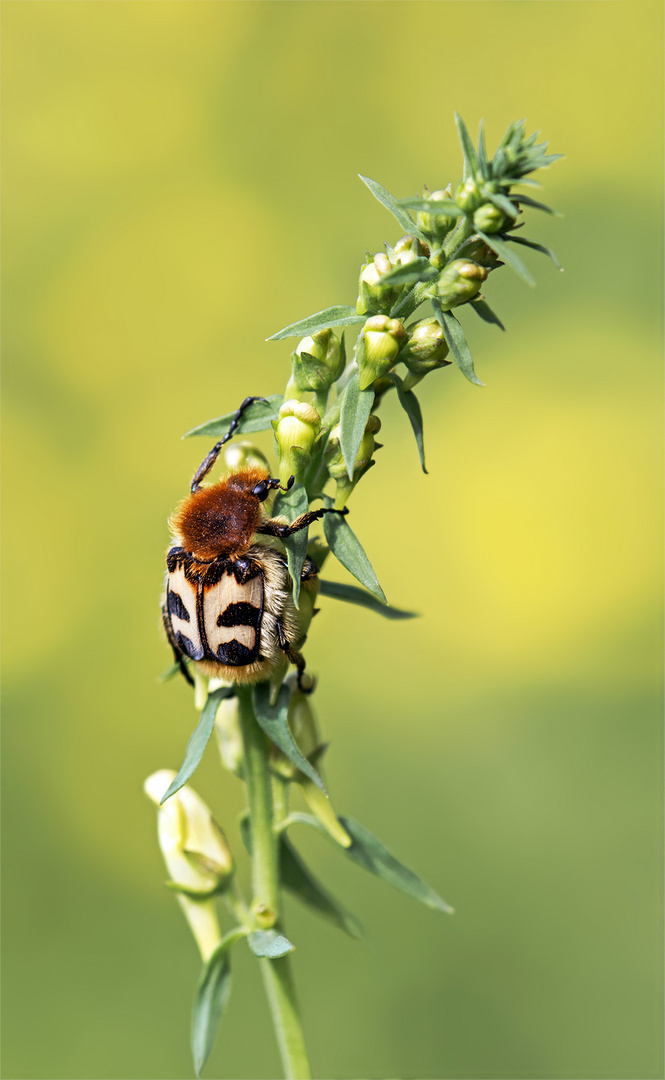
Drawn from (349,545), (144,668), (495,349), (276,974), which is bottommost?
(276,974)

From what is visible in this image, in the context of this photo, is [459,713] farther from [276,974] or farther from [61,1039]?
[276,974]

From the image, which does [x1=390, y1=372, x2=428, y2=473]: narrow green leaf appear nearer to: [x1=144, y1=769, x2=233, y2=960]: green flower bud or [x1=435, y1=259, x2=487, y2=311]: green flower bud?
[x1=435, y1=259, x2=487, y2=311]: green flower bud

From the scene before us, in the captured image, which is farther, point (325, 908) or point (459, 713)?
point (459, 713)

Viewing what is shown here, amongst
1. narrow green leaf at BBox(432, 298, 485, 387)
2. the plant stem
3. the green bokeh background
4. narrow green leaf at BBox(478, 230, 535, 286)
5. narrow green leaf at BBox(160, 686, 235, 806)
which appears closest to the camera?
narrow green leaf at BBox(478, 230, 535, 286)

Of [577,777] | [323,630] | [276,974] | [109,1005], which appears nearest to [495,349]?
[323,630]

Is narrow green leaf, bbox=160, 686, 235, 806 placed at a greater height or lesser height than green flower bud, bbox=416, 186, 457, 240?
lesser

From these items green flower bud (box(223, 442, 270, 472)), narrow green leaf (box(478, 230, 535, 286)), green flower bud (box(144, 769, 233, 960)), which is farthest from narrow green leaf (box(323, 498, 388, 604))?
green flower bud (box(144, 769, 233, 960))
